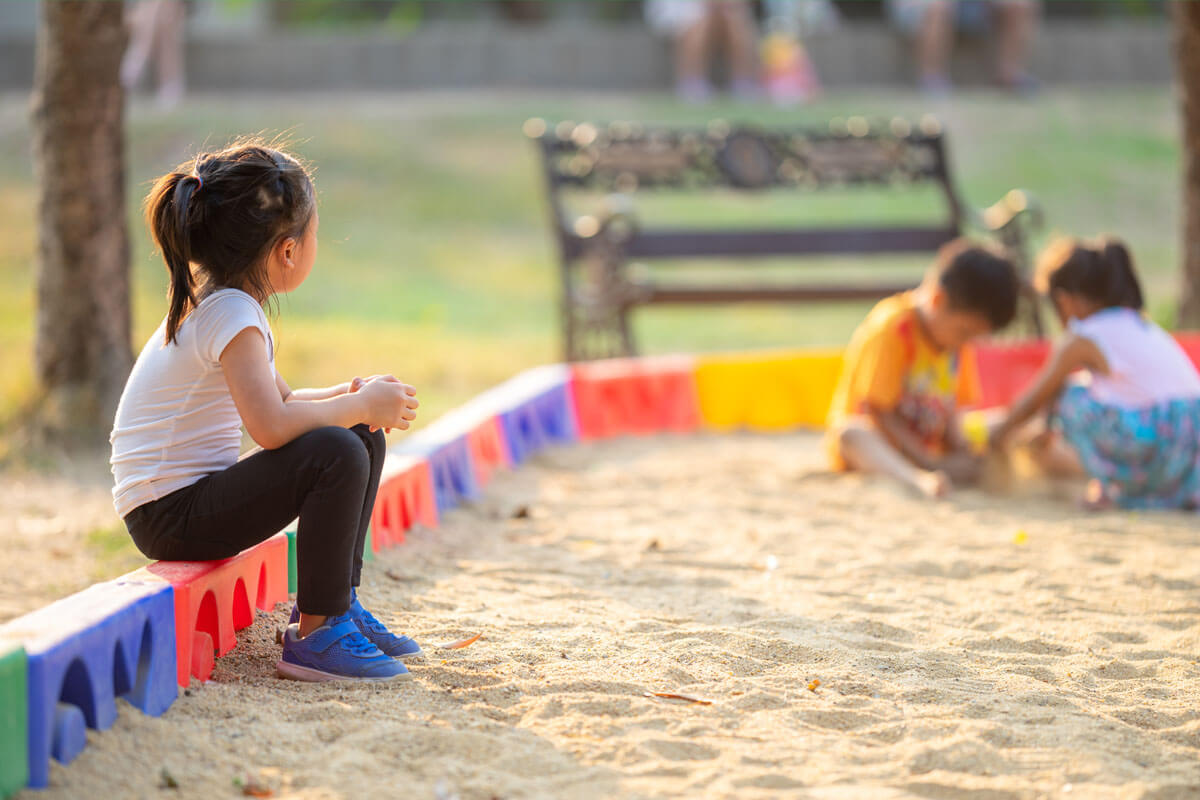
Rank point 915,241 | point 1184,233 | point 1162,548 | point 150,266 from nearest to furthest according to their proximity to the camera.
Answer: point 1162,548, point 1184,233, point 915,241, point 150,266

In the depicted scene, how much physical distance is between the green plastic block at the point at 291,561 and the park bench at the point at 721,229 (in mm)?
3669

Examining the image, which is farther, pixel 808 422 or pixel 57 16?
pixel 808 422

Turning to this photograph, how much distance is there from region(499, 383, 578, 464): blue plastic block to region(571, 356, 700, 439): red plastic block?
0.09 m

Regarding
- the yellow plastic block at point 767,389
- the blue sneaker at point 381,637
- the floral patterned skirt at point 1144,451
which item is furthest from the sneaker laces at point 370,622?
the yellow plastic block at point 767,389

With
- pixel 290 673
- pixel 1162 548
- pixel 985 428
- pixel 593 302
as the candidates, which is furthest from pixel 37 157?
pixel 1162 548

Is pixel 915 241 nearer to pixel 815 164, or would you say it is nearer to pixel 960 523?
pixel 815 164

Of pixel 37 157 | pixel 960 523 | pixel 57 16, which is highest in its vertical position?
pixel 57 16

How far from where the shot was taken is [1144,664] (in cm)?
255

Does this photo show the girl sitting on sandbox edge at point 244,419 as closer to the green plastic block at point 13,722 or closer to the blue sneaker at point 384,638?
the blue sneaker at point 384,638

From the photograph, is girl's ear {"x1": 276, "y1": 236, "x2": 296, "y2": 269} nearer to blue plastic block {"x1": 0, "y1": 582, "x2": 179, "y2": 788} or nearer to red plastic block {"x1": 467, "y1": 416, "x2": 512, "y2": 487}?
blue plastic block {"x1": 0, "y1": 582, "x2": 179, "y2": 788}

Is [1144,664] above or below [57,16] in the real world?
below

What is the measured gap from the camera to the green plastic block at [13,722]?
5.96 feet

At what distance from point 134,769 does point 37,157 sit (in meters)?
3.46

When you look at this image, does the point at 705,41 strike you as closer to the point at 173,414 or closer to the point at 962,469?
the point at 962,469
